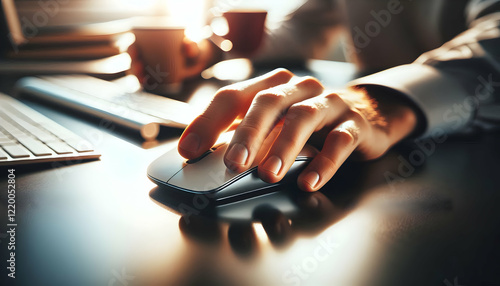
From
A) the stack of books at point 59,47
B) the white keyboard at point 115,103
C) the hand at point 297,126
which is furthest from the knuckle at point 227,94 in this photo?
the stack of books at point 59,47

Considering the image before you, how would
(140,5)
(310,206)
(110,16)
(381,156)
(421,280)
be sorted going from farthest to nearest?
(140,5), (110,16), (381,156), (310,206), (421,280)

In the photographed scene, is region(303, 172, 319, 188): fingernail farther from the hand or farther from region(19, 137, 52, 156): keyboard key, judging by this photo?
region(19, 137, 52, 156): keyboard key

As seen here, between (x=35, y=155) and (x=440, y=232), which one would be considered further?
(x=35, y=155)

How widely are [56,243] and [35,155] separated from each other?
0.18 meters

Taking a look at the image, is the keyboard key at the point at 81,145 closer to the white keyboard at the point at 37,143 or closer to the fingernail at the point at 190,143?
the white keyboard at the point at 37,143

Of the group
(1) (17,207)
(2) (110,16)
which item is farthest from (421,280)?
(2) (110,16)

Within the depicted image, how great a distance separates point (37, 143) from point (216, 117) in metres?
0.22

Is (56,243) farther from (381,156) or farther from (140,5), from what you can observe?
(140,5)

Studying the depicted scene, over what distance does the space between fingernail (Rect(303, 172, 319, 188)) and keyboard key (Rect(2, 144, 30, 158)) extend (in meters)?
0.31

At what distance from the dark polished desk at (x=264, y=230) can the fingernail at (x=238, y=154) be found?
4cm

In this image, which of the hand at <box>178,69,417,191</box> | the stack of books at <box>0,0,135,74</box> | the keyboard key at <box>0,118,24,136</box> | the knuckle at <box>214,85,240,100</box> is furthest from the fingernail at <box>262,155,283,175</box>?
the stack of books at <box>0,0,135,74</box>

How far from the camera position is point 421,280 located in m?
0.24

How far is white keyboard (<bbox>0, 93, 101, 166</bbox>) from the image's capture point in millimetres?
409

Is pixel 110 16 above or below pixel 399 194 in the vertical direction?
above
